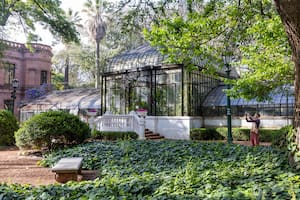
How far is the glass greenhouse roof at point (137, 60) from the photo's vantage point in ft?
63.7

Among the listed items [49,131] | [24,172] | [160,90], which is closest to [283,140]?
[24,172]

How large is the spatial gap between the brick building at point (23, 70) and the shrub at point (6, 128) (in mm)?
19262

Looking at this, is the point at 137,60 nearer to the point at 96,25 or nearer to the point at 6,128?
the point at 6,128

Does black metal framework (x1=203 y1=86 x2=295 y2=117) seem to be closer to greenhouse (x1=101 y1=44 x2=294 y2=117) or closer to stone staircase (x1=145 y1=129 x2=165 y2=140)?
greenhouse (x1=101 y1=44 x2=294 y2=117)

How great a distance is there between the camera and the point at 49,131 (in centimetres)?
1002

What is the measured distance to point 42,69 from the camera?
34.7 metres

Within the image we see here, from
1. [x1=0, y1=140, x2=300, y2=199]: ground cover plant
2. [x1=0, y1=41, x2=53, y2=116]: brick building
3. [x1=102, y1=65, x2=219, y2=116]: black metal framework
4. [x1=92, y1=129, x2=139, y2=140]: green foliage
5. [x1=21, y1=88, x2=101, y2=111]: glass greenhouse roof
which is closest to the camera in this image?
[x1=0, y1=140, x2=300, y2=199]: ground cover plant

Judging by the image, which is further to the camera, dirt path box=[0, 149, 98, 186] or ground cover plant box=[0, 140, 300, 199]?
dirt path box=[0, 149, 98, 186]

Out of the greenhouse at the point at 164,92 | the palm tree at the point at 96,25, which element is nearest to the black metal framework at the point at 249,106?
the greenhouse at the point at 164,92

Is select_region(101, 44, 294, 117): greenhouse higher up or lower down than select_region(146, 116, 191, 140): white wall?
higher up

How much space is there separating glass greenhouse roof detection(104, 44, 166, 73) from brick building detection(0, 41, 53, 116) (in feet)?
48.4

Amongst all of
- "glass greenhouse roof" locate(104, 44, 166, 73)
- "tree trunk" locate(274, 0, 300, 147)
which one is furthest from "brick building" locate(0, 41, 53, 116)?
"tree trunk" locate(274, 0, 300, 147)

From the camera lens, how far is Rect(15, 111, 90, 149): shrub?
395 inches

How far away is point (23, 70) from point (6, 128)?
21.9 meters
